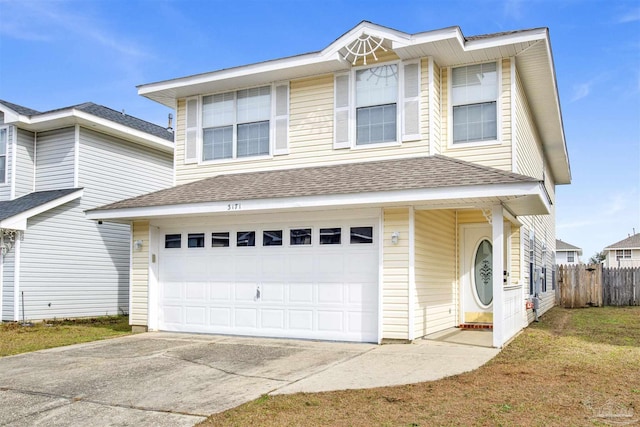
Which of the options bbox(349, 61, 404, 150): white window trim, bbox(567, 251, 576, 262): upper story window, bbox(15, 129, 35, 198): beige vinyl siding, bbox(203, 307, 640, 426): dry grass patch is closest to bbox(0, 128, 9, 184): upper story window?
bbox(15, 129, 35, 198): beige vinyl siding

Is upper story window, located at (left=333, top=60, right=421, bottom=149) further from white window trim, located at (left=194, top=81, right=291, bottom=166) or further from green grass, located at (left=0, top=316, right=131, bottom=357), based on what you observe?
green grass, located at (left=0, top=316, right=131, bottom=357)

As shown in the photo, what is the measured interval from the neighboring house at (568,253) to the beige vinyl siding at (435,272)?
42493 mm

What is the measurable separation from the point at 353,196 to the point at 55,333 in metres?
7.74

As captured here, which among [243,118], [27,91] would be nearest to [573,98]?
[243,118]

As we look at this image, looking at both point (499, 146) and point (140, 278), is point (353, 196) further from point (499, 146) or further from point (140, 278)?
→ point (140, 278)

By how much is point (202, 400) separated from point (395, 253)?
5.06 meters

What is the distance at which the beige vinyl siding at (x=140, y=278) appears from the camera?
12984 mm

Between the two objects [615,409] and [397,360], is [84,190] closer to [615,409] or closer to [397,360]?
[397,360]

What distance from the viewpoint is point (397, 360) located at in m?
8.79

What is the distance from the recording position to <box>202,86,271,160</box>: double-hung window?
13469mm

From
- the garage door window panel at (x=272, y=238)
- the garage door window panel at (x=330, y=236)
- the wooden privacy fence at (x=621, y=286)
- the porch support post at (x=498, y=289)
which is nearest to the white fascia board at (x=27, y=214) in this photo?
the garage door window panel at (x=272, y=238)

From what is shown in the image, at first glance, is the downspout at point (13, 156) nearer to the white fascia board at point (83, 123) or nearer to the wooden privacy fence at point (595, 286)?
the white fascia board at point (83, 123)

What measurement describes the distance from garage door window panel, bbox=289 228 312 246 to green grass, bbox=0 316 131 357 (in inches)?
176
